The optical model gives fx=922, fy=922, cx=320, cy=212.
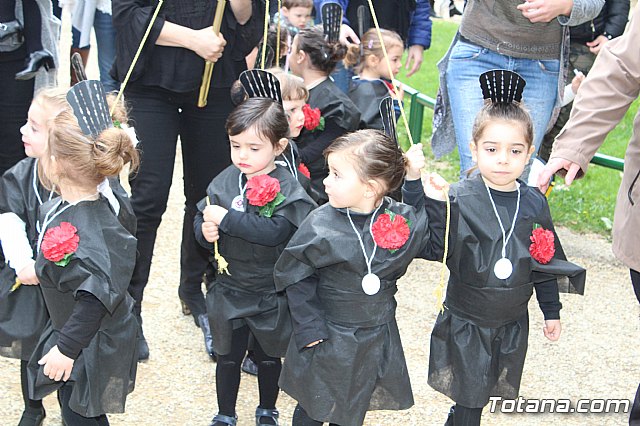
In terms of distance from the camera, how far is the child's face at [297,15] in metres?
5.95

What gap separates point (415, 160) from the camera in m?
3.21

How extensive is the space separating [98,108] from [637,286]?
1.94m

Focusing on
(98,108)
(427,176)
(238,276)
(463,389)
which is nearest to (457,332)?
(463,389)

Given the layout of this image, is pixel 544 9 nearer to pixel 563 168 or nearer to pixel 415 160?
pixel 563 168

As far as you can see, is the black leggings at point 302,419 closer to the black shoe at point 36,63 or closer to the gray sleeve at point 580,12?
the black shoe at point 36,63

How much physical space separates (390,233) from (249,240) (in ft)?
1.98

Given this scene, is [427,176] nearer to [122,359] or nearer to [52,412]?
[122,359]

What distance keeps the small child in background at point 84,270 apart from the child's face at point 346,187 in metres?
0.73

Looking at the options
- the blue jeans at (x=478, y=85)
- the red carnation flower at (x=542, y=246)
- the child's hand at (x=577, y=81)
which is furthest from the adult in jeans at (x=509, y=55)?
the red carnation flower at (x=542, y=246)

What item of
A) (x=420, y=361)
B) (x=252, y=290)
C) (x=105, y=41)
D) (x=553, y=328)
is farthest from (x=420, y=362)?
(x=105, y=41)

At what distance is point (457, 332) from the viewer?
3.46 meters

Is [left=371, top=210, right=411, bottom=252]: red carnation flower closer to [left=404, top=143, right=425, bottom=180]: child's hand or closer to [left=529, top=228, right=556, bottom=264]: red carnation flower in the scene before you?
[left=404, top=143, right=425, bottom=180]: child's hand

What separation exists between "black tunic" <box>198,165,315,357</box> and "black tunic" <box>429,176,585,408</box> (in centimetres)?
60

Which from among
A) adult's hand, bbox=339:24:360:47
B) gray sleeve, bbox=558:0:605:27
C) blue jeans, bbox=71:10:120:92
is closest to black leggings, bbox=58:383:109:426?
gray sleeve, bbox=558:0:605:27
